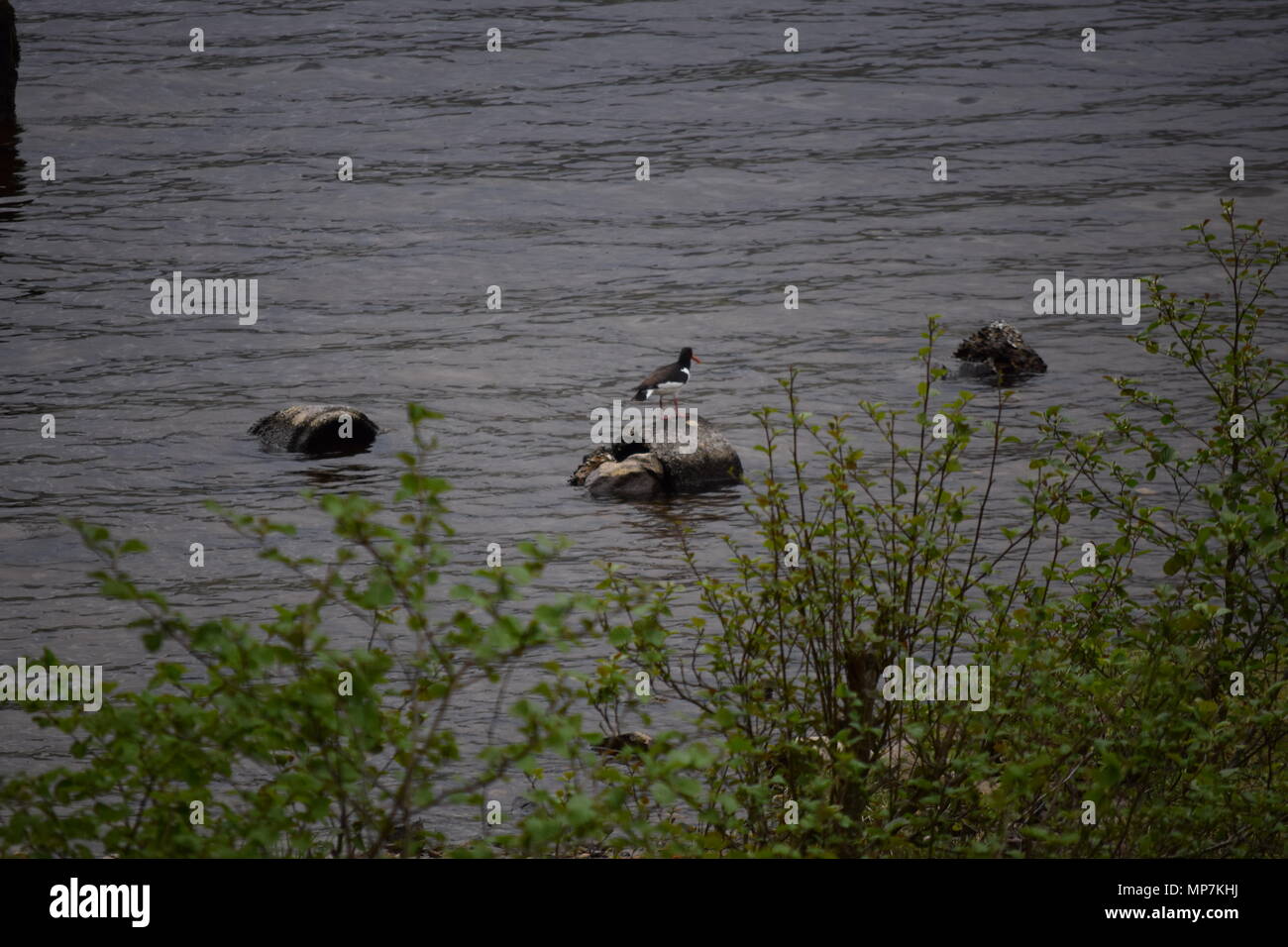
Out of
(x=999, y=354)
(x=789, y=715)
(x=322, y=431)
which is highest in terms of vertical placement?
(x=999, y=354)

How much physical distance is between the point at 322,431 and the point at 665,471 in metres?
3.79

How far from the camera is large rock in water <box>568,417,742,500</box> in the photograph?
14500 mm

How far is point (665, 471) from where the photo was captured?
14633 millimetres

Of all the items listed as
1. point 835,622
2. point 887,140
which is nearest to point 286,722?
point 835,622

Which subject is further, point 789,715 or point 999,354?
point 999,354

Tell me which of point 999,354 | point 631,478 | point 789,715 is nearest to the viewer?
point 789,715

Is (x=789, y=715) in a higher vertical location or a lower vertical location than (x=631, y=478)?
lower

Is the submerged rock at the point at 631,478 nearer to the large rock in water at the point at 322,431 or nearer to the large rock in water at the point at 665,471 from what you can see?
the large rock in water at the point at 665,471

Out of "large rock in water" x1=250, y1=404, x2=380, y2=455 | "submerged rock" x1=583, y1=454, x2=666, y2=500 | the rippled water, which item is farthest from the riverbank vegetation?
"large rock in water" x1=250, y1=404, x2=380, y2=455

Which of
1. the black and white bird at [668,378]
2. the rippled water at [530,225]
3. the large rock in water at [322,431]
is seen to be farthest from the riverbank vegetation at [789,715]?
the black and white bird at [668,378]

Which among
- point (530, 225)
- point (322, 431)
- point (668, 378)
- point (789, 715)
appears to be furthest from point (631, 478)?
point (530, 225)

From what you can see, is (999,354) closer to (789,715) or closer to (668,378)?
(668,378)

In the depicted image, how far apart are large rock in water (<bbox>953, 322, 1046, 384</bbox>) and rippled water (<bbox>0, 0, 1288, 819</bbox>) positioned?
0.37 metres

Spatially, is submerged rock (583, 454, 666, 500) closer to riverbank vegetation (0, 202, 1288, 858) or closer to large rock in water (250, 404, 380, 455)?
large rock in water (250, 404, 380, 455)
